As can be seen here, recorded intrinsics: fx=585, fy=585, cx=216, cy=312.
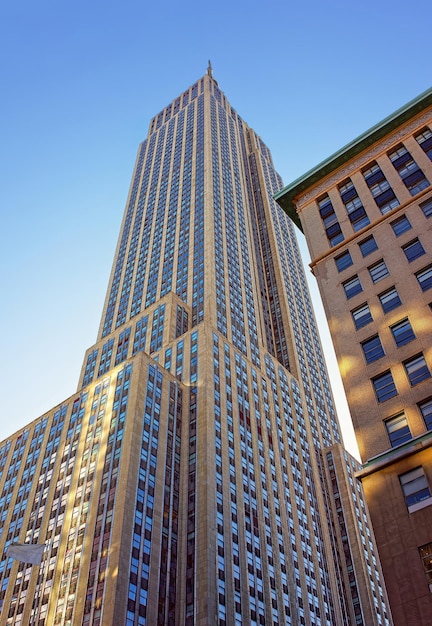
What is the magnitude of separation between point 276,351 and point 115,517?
7612 centimetres

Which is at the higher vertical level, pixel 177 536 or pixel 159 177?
pixel 159 177

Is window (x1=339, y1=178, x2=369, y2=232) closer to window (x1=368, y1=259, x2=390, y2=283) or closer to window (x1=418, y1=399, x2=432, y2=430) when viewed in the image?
window (x1=368, y1=259, x2=390, y2=283)

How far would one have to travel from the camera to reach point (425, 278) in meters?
43.5

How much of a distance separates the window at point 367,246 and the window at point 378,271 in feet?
6.37

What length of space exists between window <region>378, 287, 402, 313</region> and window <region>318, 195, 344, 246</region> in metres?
9.94

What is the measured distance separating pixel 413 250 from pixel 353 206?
1058 cm

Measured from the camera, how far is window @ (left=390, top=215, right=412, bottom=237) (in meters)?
48.6

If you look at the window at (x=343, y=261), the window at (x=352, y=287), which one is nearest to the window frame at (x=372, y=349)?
the window at (x=352, y=287)

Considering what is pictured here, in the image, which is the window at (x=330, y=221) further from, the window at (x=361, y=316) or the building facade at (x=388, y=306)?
the window at (x=361, y=316)

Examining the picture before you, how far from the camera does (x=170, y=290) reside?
134125 millimetres

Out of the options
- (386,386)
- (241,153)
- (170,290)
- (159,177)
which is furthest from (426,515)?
(241,153)

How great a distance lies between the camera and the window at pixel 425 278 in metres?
42.9

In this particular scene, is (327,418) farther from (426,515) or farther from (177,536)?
(426,515)

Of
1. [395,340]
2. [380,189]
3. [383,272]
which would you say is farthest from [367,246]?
[395,340]
